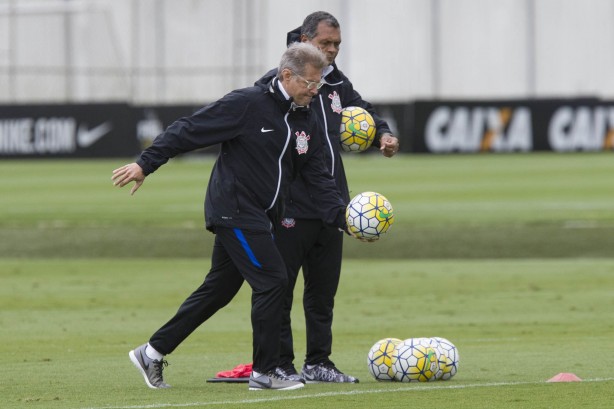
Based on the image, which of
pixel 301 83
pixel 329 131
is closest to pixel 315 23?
pixel 329 131

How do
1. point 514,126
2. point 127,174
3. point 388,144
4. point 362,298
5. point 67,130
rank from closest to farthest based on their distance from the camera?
point 127,174, point 388,144, point 362,298, point 514,126, point 67,130

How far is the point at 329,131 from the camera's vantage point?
8.54 metres

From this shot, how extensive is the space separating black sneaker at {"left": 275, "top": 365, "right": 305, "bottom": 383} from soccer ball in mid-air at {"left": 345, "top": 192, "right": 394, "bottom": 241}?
3.12ft

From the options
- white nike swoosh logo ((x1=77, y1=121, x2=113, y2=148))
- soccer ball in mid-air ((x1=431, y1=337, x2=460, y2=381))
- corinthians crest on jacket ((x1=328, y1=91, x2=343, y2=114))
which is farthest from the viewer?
white nike swoosh logo ((x1=77, y1=121, x2=113, y2=148))

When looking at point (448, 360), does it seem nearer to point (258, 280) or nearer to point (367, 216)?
point (367, 216)

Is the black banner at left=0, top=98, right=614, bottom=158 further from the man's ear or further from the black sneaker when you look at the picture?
the man's ear

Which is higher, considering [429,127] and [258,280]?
[429,127]

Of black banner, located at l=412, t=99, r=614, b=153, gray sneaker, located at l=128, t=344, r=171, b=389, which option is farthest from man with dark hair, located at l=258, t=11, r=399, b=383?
black banner, located at l=412, t=99, r=614, b=153

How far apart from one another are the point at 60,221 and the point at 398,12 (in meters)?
28.6

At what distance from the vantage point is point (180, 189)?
3108 centimetres

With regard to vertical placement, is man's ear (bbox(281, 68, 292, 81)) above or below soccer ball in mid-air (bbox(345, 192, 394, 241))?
above

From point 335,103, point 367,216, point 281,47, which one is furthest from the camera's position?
point 281,47

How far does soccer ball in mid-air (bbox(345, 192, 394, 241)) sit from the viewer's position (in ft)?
26.7

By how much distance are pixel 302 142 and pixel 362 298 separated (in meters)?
6.02
